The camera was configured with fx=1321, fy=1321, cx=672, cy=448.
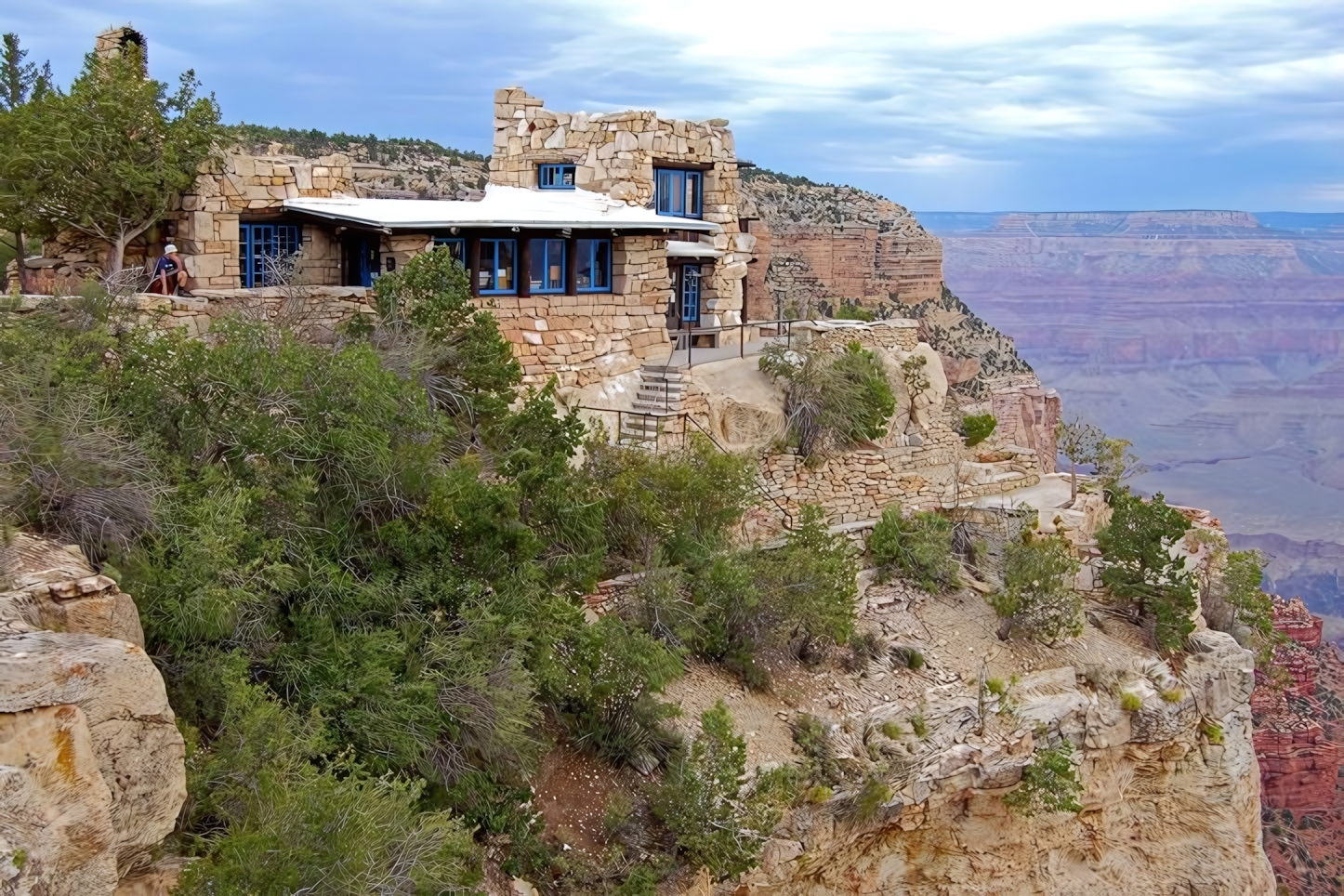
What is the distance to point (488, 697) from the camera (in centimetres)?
1483

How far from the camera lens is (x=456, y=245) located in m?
22.2

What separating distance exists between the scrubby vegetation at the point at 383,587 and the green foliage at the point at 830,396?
479cm

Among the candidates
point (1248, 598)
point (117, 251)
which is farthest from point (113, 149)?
point (1248, 598)

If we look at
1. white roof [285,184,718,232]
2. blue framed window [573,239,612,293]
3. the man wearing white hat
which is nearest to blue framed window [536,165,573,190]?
white roof [285,184,718,232]

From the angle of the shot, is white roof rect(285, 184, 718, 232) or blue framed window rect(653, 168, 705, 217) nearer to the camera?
white roof rect(285, 184, 718, 232)

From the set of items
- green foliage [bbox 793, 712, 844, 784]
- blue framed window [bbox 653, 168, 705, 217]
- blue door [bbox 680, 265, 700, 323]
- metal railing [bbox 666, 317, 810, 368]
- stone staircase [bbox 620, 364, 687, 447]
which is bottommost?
green foliage [bbox 793, 712, 844, 784]

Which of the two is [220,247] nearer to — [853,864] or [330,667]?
[330,667]

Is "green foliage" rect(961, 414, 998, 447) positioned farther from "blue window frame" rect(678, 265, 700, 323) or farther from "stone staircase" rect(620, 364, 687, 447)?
"stone staircase" rect(620, 364, 687, 447)

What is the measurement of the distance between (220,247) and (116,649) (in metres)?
11.7

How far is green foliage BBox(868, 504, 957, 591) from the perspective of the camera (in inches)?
927

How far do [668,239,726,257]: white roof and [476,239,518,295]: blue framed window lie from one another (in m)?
5.42

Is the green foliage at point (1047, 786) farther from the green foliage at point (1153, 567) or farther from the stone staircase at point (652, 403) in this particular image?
the stone staircase at point (652, 403)

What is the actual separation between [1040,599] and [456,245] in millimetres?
11704

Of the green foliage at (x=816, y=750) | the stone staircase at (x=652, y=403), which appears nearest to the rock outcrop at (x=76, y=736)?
the green foliage at (x=816, y=750)
